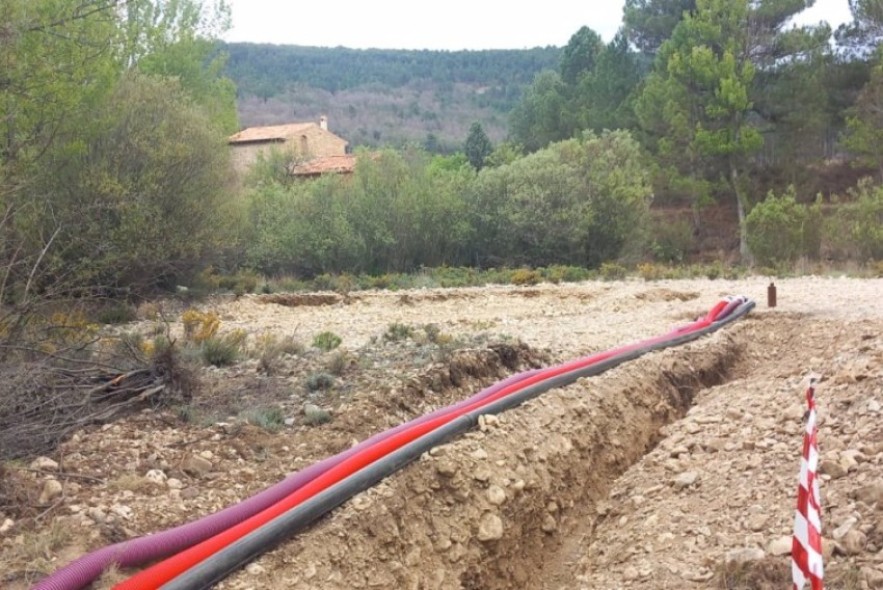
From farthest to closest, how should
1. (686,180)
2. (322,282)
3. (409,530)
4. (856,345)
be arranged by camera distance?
(686,180) < (322,282) < (856,345) < (409,530)

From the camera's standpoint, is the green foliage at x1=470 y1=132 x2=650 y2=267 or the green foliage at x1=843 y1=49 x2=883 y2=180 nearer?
the green foliage at x1=470 y1=132 x2=650 y2=267

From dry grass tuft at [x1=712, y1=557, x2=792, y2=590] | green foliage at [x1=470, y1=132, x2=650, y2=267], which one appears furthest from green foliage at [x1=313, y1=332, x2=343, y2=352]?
green foliage at [x1=470, y1=132, x2=650, y2=267]

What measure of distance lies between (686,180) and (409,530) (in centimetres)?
3049

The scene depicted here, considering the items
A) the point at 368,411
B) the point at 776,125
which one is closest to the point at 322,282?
the point at 368,411

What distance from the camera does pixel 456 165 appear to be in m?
44.8

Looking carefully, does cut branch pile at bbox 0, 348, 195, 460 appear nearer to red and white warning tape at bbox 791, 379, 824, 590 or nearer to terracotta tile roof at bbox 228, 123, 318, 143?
red and white warning tape at bbox 791, 379, 824, 590

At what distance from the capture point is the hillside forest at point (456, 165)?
34.6ft

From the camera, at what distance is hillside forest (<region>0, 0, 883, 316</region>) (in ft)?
34.6

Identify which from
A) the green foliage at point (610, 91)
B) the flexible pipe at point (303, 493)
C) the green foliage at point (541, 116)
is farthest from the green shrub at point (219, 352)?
the green foliage at point (541, 116)

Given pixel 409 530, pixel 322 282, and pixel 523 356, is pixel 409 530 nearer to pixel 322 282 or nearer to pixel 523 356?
pixel 523 356

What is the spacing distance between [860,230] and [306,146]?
96.3 ft

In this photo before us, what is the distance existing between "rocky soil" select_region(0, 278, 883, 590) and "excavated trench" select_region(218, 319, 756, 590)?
13mm

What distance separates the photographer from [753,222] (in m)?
27.1

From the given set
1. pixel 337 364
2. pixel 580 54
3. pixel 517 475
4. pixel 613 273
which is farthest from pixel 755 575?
pixel 580 54
